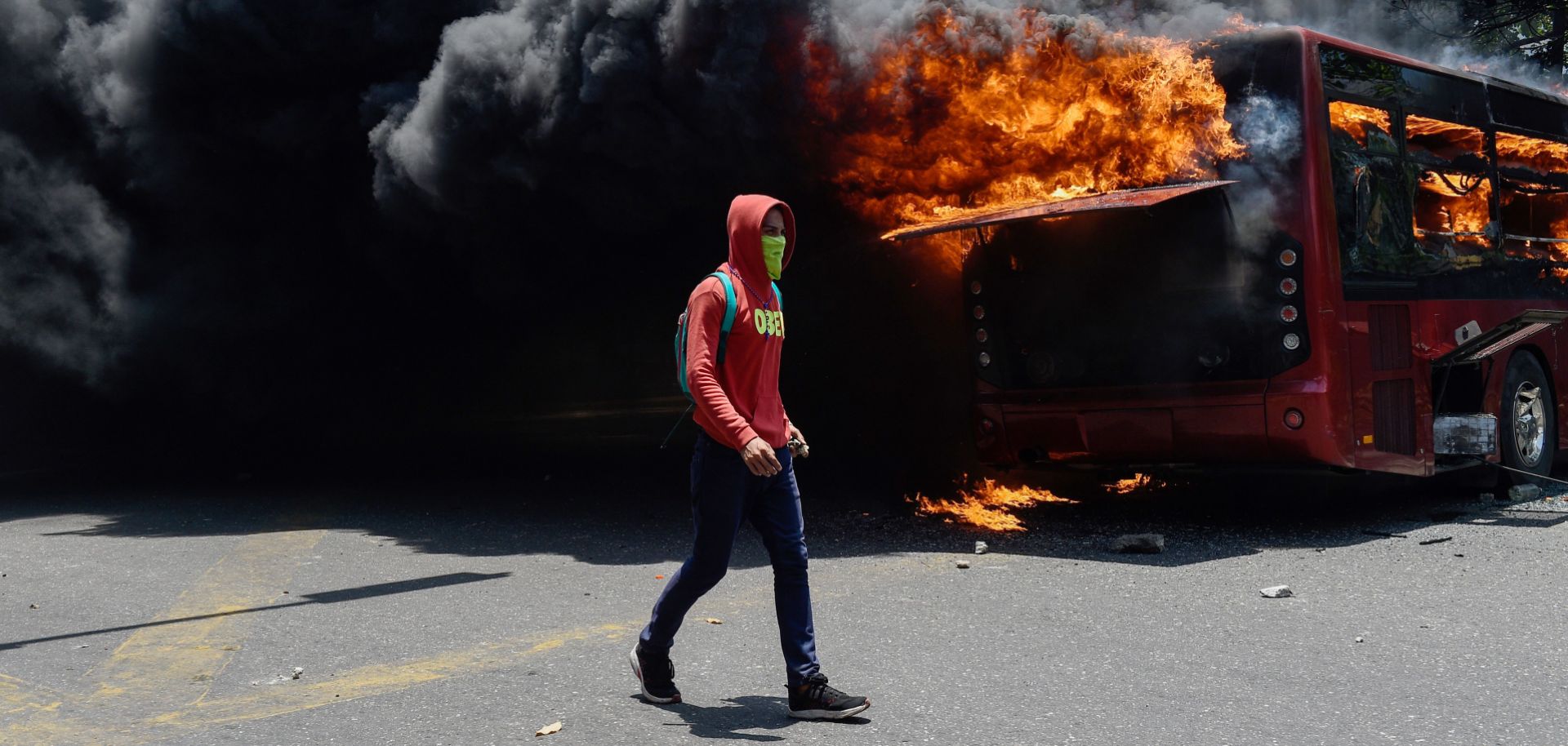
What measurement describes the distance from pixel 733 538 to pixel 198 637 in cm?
276

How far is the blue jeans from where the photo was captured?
4.40 meters

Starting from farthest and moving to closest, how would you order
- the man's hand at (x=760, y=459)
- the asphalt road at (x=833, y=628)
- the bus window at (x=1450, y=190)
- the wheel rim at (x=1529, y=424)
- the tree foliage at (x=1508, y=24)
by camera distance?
the tree foliage at (x=1508, y=24) → the wheel rim at (x=1529, y=424) → the bus window at (x=1450, y=190) → the asphalt road at (x=833, y=628) → the man's hand at (x=760, y=459)

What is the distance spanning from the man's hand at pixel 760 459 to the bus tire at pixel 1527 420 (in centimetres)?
707

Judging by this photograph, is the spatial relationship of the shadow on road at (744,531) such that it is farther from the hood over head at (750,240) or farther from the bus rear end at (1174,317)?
the hood over head at (750,240)

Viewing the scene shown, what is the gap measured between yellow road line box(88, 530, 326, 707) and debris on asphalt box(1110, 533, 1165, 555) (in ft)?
14.3

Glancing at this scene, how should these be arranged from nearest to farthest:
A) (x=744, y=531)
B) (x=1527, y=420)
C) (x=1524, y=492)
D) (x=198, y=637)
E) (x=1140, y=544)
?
(x=198, y=637) → (x=1140, y=544) → (x=744, y=531) → (x=1524, y=492) → (x=1527, y=420)

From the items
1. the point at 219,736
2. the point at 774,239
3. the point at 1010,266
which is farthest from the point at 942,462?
the point at 219,736

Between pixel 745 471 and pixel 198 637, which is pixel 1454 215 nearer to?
pixel 745 471

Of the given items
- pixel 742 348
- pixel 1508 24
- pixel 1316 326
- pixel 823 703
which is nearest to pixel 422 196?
pixel 1316 326

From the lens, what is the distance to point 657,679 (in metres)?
4.55

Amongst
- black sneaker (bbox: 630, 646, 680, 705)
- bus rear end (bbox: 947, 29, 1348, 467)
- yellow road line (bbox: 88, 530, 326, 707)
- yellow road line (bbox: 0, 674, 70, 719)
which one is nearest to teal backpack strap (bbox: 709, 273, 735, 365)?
black sneaker (bbox: 630, 646, 680, 705)

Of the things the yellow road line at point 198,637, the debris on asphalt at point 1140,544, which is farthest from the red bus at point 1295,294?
the yellow road line at point 198,637

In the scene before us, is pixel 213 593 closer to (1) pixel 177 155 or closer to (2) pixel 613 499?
(2) pixel 613 499

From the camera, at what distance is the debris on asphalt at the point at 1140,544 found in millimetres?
7555
